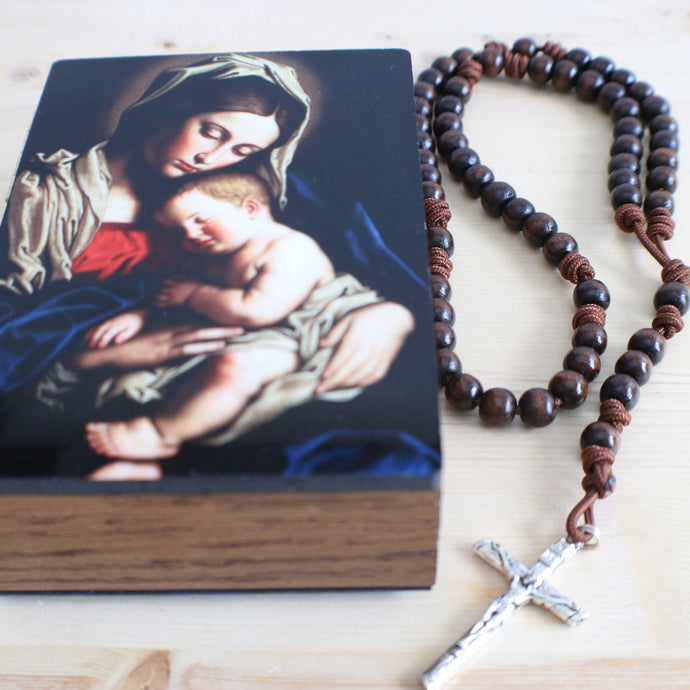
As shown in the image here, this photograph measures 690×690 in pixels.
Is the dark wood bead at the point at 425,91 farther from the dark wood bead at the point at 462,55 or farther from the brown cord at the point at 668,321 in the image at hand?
the brown cord at the point at 668,321

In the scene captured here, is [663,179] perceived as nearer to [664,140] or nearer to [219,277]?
[664,140]

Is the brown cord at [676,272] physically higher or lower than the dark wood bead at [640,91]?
lower

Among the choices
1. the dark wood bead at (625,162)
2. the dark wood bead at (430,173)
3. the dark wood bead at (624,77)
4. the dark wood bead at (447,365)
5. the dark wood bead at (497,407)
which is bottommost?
the dark wood bead at (497,407)

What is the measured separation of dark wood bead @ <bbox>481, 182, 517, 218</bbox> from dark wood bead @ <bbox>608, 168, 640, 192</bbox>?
4.4 inches

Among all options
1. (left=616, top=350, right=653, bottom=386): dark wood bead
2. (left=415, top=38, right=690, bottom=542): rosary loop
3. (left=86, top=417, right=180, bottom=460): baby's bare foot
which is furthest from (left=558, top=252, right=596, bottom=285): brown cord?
(left=86, top=417, right=180, bottom=460): baby's bare foot

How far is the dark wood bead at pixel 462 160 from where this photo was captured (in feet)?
3.21

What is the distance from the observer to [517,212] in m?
0.93

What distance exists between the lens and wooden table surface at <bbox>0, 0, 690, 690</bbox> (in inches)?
26.1

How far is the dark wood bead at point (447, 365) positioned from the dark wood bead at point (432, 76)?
0.43m

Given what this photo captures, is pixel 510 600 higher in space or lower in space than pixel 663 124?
lower

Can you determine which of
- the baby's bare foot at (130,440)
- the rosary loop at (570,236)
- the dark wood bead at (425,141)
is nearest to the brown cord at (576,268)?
the rosary loop at (570,236)

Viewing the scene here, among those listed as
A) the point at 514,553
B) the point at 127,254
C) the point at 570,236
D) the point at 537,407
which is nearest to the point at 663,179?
the point at 570,236

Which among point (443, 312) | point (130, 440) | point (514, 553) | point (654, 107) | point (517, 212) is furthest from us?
point (654, 107)

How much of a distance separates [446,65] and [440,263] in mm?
348
